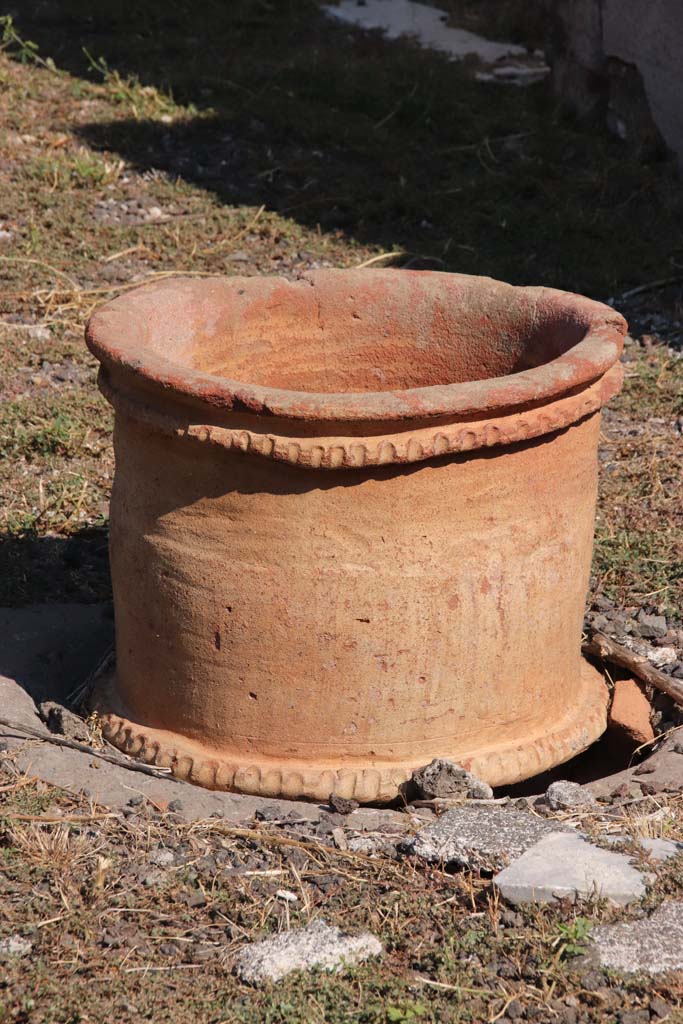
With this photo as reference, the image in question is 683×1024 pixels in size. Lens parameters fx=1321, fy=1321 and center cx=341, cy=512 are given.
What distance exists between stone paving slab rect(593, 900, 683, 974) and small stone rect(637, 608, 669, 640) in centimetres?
164

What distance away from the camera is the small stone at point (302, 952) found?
8.58 ft

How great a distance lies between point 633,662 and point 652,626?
0.28m

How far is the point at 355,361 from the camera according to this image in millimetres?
4090

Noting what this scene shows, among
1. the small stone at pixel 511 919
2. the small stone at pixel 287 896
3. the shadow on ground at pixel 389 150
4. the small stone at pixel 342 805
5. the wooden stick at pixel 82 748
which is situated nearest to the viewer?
the small stone at pixel 511 919

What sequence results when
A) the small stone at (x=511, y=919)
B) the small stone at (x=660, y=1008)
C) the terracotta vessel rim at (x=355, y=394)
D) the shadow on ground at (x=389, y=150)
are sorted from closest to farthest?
the small stone at (x=660, y=1008) → the small stone at (x=511, y=919) → the terracotta vessel rim at (x=355, y=394) → the shadow on ground at (x=389, y=150)

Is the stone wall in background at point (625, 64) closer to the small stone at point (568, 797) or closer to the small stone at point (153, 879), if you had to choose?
the small stone at point (568, 797)

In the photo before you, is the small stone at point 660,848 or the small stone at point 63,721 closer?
the small stone at point 660,848

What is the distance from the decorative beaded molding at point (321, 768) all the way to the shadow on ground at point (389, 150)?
4.15 meters

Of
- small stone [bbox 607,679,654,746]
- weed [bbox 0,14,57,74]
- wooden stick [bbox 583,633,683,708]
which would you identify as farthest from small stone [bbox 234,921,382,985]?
weed [bbox 0,14,57,74]

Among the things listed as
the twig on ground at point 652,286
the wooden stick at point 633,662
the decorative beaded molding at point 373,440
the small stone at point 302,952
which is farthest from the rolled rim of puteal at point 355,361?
the twig on ground at point 652,286

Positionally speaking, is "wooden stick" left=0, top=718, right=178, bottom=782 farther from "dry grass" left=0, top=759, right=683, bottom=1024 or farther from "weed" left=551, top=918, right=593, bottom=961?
"weed" left=551, top=918, right=593, bottom=961

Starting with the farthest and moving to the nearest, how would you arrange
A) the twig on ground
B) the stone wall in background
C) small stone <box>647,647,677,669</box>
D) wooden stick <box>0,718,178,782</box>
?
the stone wall in background → the twig on ground → small stone <box>647,647,677,669</box> → wooden stick <box>0,718,178,782</box>

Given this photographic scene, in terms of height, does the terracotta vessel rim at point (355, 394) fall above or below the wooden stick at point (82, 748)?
above

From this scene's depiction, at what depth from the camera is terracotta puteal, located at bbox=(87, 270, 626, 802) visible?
3049 mm
